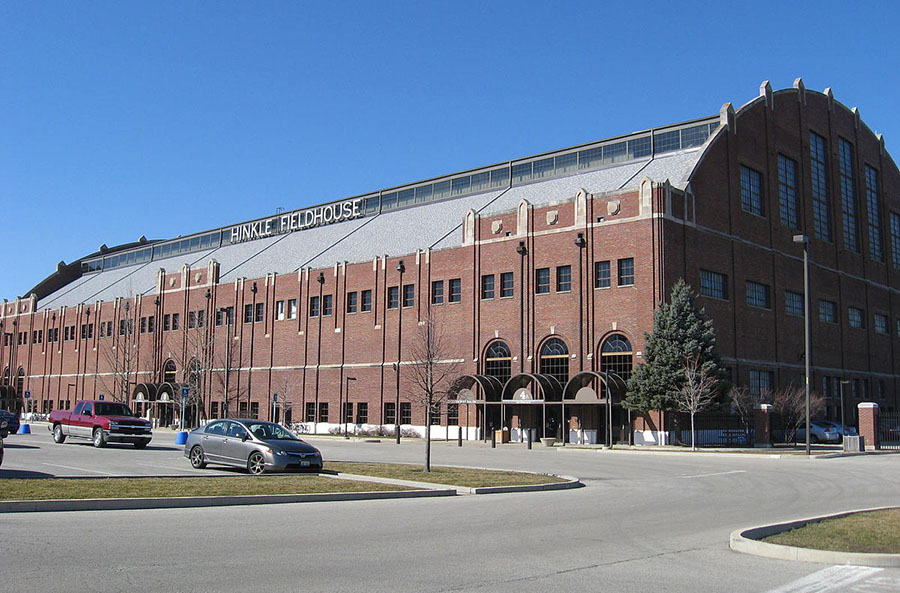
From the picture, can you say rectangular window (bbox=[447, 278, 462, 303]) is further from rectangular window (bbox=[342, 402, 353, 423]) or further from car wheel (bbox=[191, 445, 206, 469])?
car wheel (bbox=[191, 445, 206, 469])

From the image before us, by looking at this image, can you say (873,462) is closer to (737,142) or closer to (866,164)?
(737,142)

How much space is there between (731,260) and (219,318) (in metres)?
41.5

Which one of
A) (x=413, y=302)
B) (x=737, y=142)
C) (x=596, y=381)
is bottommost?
(x=596, y=381)

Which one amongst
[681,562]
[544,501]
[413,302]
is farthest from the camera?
[413,302]

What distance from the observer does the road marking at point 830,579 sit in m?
9.09

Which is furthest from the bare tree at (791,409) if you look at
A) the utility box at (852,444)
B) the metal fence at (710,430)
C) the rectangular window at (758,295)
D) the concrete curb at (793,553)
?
the concrete curb at (793,553)

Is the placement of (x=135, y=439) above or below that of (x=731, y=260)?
below

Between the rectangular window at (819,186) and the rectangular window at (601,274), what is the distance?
20.9 metres

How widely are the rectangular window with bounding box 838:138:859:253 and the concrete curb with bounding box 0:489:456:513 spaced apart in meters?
54.5

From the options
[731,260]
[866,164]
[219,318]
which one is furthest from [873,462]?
[219,318]

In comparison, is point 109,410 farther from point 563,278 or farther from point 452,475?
point 563,278

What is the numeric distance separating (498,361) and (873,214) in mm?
35670

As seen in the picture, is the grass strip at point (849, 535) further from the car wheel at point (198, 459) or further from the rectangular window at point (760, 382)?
the rectangular window at point (760, 382)

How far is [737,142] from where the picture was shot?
52.0 m
